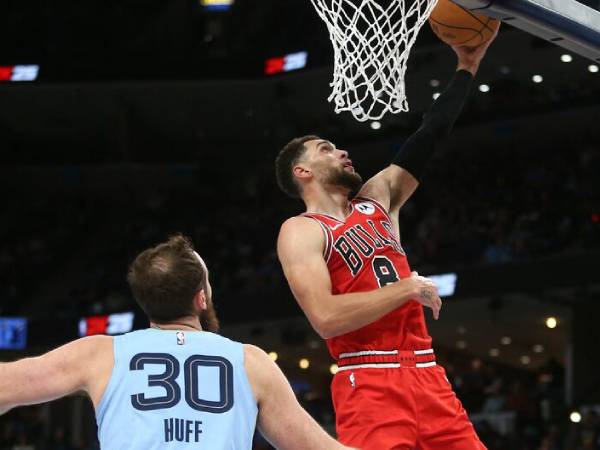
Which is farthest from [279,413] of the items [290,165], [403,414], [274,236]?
[274,236]

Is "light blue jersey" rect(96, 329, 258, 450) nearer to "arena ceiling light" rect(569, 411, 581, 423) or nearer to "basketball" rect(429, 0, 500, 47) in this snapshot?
"basketball" rect(429, 0, 500, 47)

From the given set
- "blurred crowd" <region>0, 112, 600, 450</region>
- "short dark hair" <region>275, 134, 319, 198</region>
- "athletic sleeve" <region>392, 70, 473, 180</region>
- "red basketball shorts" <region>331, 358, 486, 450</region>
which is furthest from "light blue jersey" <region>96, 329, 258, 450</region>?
"blurred crowd" <region>0, 112, 600, 450</region>

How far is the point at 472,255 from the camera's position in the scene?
18.6 metres

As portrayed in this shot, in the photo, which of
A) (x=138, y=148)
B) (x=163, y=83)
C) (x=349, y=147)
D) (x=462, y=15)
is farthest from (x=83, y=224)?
(x=462, y=15)

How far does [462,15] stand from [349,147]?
18.5 meters

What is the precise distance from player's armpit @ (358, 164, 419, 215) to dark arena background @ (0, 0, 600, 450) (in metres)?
10.3

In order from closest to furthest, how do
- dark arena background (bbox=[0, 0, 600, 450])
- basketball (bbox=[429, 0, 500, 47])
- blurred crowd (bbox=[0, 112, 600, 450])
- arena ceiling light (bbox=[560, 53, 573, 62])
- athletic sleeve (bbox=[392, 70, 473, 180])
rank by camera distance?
athletic sleeve (bbox=[392, 70, 473, 180]), basketball (bbox=[429, 0, 500, 47]), blurred crowd (bbox=[0, 112, 600, 450]), dark arena background (bbox=[0, 0, 600, 450]), arena ceiling light (bbox=[560, 53, 573, 62])

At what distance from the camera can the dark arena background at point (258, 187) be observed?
61.3ft

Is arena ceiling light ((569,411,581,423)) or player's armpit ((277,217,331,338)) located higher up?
player's armpit ((277,217,331,338))

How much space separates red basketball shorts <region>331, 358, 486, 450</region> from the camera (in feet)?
15.9

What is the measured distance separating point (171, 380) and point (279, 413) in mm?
341

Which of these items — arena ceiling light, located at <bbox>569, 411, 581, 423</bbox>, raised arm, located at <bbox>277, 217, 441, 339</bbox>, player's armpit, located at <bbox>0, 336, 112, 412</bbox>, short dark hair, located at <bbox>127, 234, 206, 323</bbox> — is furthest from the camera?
arena ceiling light, located at <bbox>569, 411, 581, 423</bbox>

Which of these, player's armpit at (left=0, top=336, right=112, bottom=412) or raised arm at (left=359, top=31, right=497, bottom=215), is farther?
raised arm at (left=359, top=31, right=497, bottom=215)

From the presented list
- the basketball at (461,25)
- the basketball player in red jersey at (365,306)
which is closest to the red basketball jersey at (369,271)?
the basketball player in red jersey at (365,306)
